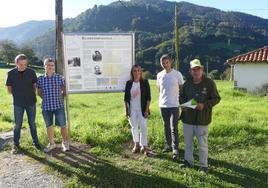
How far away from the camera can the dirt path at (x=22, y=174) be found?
5902mm

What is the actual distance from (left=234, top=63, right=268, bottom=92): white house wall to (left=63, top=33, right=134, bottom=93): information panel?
17766 millimetres

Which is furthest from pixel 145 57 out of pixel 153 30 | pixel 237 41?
pixel 237 41

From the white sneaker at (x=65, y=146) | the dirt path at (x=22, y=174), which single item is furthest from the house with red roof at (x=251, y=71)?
the dirt path at (x=22, y=174)

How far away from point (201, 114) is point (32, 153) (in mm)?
3238

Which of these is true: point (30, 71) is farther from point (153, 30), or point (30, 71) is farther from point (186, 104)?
point (153, 30)

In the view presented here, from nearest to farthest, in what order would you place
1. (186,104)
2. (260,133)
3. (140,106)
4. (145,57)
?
1. (186,104)
2. (140,106)
3. (260,133)
4. (145,57)

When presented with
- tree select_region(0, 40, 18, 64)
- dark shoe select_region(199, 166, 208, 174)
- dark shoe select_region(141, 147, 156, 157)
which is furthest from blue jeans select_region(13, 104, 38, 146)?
tree select_region(0, 40, 18, 64)

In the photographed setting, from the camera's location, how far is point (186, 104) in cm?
621

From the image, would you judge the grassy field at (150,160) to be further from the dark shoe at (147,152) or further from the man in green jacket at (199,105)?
the man in green jacket at (199,105)

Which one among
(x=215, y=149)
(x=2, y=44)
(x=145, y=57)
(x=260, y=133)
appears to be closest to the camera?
(x=215, y=149)

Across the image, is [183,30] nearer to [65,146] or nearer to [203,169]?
[65,146]

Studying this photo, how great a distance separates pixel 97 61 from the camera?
7871mm

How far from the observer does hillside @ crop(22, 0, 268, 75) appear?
67062mm

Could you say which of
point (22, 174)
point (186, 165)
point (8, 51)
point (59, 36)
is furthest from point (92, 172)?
point (8, 51)
